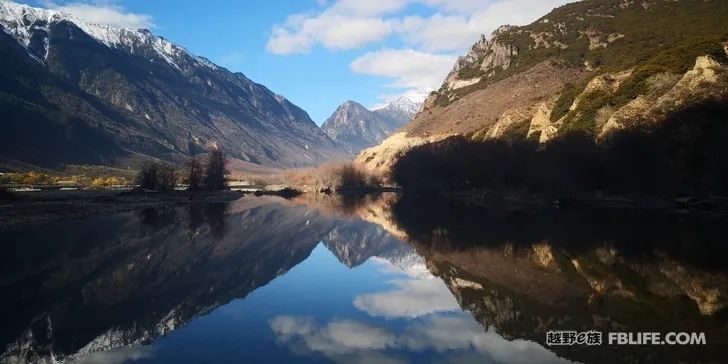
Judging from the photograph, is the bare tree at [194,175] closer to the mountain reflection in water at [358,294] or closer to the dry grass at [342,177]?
the dry grass at [342,177]

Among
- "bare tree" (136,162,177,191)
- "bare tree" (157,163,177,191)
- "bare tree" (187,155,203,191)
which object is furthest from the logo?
"bare tree" (187,155,203,191)

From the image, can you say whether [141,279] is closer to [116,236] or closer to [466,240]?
[116,236]

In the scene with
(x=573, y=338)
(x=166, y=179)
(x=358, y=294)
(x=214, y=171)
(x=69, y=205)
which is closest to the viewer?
(x=573, y=338)

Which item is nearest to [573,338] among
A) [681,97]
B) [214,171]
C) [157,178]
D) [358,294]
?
[358,294]

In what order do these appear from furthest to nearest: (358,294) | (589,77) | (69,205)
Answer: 1. (589,77)
2. (69,205)
3. (358,294)

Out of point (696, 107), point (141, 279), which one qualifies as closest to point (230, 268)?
point (141, 279)

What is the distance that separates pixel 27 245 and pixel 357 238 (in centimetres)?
2688

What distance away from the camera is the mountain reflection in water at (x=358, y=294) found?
653 inches

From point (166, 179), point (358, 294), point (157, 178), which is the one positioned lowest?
point (358, 294)

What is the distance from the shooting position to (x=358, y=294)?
2578 centimetres

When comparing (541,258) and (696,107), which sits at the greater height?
(696,107)

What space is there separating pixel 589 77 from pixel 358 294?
110m

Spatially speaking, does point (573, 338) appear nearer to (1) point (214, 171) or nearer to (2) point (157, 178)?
(2) point (157, 178)

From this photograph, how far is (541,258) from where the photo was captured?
3297 centimetres
